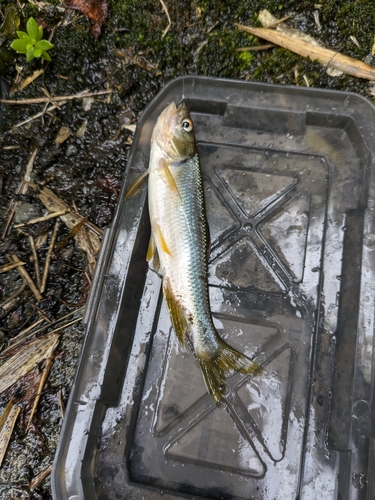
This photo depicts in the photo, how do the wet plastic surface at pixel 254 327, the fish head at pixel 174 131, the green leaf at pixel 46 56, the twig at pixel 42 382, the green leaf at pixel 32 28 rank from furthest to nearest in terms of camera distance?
1. the green leaf at pixel 46 56
2. the green leaf at pixel 32 28
3. the twig at pixel 42 382
4. the fish head at pixel 174 131
5. the wet plastic surface at pixel 254 327

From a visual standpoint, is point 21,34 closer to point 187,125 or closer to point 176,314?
point 187,125

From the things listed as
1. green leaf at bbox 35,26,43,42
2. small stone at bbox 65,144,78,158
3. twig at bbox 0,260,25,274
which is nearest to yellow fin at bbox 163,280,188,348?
twig at bbox 0,260,25,274

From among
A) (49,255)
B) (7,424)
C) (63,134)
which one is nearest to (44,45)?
(63,134)

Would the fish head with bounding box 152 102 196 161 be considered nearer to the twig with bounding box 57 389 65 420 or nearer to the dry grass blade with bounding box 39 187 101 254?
the dry grass blade with bounding box 39 187 101 254

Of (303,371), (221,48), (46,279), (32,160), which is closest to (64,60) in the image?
(32,160)

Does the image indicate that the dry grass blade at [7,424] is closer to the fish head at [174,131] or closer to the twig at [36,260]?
the twig at [36,260]

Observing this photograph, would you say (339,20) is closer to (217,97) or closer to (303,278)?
(217,97)

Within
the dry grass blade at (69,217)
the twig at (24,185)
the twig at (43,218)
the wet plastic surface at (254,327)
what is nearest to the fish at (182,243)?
the wet plastic surface at (254,327)
